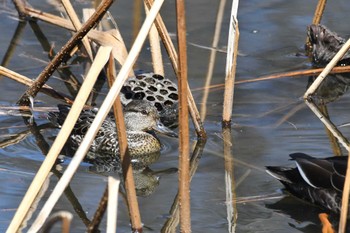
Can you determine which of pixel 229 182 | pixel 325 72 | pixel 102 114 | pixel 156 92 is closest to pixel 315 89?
pixel 325 72

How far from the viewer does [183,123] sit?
15.9ft

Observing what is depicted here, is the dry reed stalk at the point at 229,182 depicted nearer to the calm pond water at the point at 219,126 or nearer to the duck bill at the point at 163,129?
the calm pond water at the point at 219,126

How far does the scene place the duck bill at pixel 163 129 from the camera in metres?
7.44

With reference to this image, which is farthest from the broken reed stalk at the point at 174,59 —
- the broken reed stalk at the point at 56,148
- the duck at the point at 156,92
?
the broken reed stalk at the point at 56,148

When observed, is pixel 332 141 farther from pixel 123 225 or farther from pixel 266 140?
pixel 123 225

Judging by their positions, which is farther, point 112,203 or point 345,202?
point 345,202

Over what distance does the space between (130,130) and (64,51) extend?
1.18 metres

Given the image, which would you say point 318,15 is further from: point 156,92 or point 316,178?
point 316,178

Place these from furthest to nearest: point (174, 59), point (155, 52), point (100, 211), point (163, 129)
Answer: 1. point (155, 52)
2. point (163, 129)
3. point (174, 59)
4. point (100, 211)

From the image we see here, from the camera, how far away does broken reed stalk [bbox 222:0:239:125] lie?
7.13 metres

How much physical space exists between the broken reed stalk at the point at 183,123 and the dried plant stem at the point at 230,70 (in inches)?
94.5

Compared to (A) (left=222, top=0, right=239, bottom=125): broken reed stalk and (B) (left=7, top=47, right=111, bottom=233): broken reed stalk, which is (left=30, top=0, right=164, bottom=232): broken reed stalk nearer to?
(B) (left=7, top=47, right=111, bottom=233): broken reed stalk

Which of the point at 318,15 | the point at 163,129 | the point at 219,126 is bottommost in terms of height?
the point at 163,129

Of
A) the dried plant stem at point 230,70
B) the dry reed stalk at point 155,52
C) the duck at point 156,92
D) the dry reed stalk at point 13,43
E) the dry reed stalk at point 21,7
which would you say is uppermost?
the dry reed stalk at point 21,7
